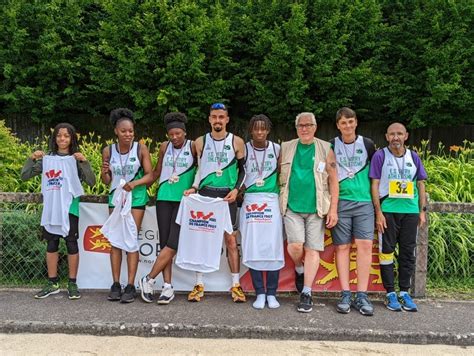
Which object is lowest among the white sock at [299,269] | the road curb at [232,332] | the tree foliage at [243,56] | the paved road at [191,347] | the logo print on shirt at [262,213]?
the paved road at [191,347]

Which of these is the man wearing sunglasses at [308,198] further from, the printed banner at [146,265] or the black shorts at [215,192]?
the black shorts at [215,192]

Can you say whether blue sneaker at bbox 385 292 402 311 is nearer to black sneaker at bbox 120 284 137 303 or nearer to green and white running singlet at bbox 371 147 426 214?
green and white running singlet at bbox 371 147 426 214

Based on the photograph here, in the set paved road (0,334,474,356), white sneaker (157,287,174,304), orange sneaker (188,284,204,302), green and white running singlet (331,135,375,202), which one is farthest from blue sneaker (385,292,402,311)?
white sneaker (157,287,174,304)

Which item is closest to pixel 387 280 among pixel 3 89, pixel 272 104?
pixel 272 104

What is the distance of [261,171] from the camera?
4527 millimetres

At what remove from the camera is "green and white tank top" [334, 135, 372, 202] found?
14.5ft

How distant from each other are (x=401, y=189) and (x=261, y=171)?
1419 mm

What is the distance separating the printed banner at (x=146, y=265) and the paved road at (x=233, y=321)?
0.29m

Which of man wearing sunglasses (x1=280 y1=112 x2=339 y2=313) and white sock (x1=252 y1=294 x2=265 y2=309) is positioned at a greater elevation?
man wearing sunglasses (x1=280 y1=112 x2=339 y2=313)

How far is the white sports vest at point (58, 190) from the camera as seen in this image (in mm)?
4551

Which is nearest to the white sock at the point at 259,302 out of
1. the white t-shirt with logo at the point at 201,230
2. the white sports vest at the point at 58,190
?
the white t-shirt with logo at the point at 201,230

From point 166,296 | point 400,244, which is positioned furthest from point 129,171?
point 400,244

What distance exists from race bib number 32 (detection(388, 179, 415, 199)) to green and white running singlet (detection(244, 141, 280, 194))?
1.16 m

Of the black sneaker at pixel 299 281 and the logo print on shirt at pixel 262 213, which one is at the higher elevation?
the logo print on shirt at pixel 262 213
